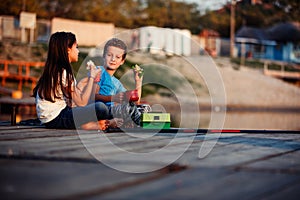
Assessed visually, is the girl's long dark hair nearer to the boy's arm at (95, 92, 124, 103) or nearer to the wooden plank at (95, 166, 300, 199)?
the boy's arm at (95, 92, 124, 103)

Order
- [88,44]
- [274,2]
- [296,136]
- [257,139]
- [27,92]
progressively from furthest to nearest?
[274,2] < [88,44] < [27,92] < [296,136] < [257,139]

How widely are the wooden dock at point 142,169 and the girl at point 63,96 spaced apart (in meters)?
0.70

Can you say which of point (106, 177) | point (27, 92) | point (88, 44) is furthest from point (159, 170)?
point (88, 44)

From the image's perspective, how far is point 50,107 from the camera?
4.03m

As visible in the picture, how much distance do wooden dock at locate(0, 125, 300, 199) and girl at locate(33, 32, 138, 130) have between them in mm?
702

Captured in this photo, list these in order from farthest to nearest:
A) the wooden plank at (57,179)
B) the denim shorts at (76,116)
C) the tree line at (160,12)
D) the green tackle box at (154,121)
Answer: the tree line at (160,12) → the green tackle box at (154,121) → the denim shorts at (76,116) → the wooden plank at (57,179)

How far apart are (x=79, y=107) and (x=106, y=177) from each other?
2.17 metres

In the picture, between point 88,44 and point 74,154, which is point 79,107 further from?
point 88,44

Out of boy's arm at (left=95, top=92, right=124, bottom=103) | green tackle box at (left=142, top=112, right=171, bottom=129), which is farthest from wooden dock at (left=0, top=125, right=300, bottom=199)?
boy's arm at (left=95, top=92, right=124, bottom=103)

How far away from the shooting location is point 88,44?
2881 centimetres

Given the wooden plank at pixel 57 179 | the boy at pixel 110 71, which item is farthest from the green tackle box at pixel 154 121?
the wooden plank at pixel 57 179

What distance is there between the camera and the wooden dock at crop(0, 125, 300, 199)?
166cm

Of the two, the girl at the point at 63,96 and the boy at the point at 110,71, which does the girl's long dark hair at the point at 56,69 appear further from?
the boy at the point at 110,71

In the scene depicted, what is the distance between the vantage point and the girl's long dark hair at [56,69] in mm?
3965
